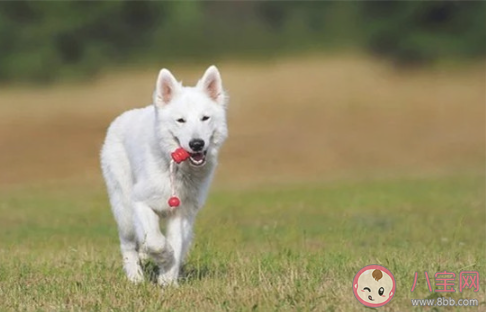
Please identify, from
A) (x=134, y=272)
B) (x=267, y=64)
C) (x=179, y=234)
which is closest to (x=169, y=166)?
(x=179, y=234)

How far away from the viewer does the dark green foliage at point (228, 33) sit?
32.2m

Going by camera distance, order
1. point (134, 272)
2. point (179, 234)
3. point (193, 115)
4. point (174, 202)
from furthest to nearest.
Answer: point (134, 272) < point (179, 234) < point (174, 202) < point (193, 115)

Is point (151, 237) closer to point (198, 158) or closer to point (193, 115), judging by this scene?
point (198, 158)

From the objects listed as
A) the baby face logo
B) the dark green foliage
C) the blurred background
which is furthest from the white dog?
the dark green foliage

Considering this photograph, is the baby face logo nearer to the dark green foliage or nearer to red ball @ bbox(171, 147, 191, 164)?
red ball @ bbox(171, 147, 191, 164)

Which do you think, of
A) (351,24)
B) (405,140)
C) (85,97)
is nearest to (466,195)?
(405,140)

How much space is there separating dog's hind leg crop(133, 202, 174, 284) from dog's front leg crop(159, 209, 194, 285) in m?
0.09

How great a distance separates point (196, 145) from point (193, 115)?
0.92ft

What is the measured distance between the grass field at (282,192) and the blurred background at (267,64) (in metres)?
0.09

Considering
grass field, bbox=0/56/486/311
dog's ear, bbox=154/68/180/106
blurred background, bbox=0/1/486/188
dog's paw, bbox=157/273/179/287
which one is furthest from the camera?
blurred background, bbox=0/1/486/188

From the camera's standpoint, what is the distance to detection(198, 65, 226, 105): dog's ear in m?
7.94

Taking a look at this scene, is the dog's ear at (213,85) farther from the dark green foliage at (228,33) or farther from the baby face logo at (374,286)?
the dark green foliage at (228,33)

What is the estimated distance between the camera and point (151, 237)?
770 cm

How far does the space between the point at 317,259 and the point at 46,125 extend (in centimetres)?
2366
